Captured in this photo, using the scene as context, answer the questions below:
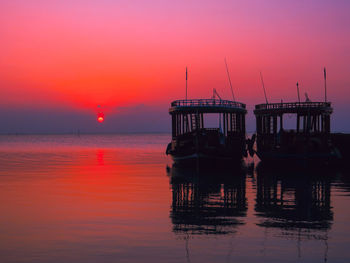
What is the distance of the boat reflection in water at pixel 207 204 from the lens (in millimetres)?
12836

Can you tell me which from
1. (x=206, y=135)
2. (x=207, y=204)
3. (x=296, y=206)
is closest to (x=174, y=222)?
(x=207, y=204)

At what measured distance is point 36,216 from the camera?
48.6ft

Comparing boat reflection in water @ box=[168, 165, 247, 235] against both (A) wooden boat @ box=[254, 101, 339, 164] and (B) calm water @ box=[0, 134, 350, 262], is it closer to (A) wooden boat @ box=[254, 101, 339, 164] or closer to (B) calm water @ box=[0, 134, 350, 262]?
(B) calm water @ box=[0, 134, 350, 262]

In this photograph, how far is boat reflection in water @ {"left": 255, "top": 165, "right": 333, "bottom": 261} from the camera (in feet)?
39.8

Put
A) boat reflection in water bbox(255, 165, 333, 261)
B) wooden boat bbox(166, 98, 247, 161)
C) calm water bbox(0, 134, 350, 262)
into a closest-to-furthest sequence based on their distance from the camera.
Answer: calm water bbox(0, 134, 350, 262), boat reflection in water bbox(255, 165, 333, 261), wooden boat bbox(166, 98, 247, 161)

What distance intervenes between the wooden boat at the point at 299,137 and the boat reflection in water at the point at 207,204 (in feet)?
26.6

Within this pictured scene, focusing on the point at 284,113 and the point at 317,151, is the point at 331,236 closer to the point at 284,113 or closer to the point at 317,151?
the point at 317,151

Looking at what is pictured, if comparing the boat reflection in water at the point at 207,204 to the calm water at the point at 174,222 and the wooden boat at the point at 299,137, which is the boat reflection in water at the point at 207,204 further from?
the wooden boat at the point at 299,137

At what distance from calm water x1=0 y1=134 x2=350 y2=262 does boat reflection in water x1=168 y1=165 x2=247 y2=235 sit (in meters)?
0.03

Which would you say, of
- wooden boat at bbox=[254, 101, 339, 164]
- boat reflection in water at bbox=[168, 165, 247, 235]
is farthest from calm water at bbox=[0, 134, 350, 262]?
wooden boat at bbox=[254, 101, 339, 164]

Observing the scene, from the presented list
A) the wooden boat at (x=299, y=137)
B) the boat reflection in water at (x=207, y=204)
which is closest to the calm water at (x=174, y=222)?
the boat reflection in water at (x=207, y=204)

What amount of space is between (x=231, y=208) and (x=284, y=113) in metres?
22.9

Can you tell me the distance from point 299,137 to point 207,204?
65.8 ft

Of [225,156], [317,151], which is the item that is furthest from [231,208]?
[317,151]
